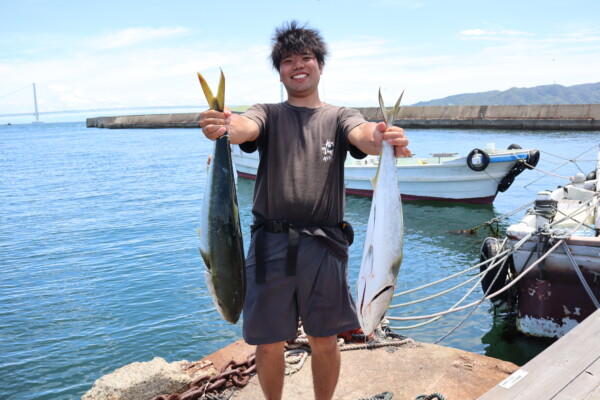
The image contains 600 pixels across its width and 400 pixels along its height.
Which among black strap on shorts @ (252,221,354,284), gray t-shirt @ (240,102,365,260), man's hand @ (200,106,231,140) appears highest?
man's hand @ (200,106,231,140)

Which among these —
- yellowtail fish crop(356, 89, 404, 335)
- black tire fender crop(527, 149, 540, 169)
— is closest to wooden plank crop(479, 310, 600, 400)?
yellowtail fish crop(356, 89, 404, 335)

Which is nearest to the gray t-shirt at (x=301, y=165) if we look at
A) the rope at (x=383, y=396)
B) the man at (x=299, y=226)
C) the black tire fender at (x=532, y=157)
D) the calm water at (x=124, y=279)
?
the man at (x=299, y=226)

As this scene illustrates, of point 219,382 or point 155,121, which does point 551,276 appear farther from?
point 155,121

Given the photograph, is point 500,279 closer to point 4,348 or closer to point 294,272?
point 294,272

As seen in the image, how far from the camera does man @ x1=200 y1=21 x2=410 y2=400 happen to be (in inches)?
109

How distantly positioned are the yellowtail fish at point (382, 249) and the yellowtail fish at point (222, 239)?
27.3 inches

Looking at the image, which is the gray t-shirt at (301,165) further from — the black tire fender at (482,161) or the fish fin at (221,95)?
the black tire fender at (482,161)

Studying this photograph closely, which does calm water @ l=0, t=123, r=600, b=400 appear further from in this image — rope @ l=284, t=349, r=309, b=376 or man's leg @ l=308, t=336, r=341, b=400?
man's leg @ l=308, t=336, r=341, b=400

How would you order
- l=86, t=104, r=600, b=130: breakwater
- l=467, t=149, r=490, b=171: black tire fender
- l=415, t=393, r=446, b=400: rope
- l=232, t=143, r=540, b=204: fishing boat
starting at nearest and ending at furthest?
l=415, t=393, r=446, b=400: rope → l=467, t=149, r=490, b=171: black tire fender → l=232, t=143, r=540, b=204: fishing boat → l=86, t=104, r=600, b=130: breakwater

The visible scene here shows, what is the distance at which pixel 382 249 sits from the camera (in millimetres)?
2477

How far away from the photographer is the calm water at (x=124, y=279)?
6500mm

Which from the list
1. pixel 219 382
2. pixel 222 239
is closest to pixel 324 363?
pixel 222 239

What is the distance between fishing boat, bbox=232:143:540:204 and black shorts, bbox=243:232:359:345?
12448mm

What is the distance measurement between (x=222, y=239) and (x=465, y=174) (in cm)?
1424
